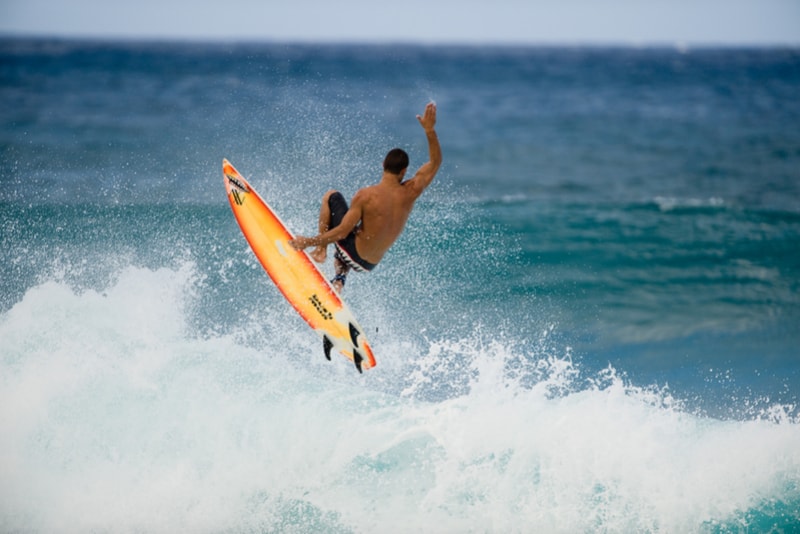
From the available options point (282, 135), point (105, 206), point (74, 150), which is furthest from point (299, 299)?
point (74, 150)

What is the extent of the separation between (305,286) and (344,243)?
51 centimetres

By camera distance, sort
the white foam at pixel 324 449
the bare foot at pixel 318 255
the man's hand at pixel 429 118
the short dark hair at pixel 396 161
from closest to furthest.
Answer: the man's hand at pixel 429 118
the short dark hair at pixel 396 161
the white foam at pixel 324 449
the bare foot at pixel 318 255

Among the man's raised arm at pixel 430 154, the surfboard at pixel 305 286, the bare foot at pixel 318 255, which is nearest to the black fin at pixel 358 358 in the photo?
the surfboard at pixel 305 286

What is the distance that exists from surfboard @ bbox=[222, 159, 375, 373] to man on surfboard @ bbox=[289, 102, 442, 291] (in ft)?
0.96

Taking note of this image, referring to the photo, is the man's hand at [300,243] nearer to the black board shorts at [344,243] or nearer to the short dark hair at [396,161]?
the black board shorts at [344,243]

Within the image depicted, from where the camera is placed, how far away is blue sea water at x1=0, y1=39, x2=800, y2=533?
658cm

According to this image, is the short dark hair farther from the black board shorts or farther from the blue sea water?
the blue sea water

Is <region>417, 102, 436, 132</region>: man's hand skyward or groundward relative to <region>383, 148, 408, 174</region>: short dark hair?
skyward

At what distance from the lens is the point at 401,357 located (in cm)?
863

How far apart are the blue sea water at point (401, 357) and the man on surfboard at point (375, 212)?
1529 mm

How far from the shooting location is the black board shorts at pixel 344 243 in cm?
650

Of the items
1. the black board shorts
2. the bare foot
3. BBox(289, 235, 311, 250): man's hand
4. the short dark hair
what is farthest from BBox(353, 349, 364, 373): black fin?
the short dark hair

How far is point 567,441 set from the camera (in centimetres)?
681

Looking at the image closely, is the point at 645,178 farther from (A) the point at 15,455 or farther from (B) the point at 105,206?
(A) the point at 15,455
